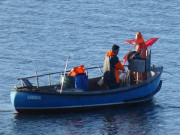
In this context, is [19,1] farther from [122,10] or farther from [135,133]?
[135,133]

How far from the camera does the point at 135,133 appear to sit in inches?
705

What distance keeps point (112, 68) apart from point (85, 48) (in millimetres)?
9971

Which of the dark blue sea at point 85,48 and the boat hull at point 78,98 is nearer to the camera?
the boat hull at point 78,98

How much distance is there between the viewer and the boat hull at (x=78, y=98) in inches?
726

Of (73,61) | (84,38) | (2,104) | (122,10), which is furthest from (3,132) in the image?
(122,10)

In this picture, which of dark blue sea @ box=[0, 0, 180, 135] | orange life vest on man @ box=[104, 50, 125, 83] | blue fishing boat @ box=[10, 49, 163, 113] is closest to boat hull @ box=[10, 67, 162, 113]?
blue fishing boat @ box=[10, 49, 163, 113]

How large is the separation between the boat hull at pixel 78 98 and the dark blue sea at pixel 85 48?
1.02 ft

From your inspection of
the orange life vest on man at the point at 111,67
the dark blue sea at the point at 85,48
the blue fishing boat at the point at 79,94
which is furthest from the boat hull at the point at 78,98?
the orange life vest on man at the point at 111,67

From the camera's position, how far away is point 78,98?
1900 cm

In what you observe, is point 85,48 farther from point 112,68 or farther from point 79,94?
point 79,94

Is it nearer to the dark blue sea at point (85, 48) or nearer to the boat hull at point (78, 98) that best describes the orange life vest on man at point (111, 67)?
the boat hull at point (78, 98)

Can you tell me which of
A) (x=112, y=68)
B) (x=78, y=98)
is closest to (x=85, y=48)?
(x=112, y=68)

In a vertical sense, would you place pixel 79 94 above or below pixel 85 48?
below

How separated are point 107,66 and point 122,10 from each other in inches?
729
